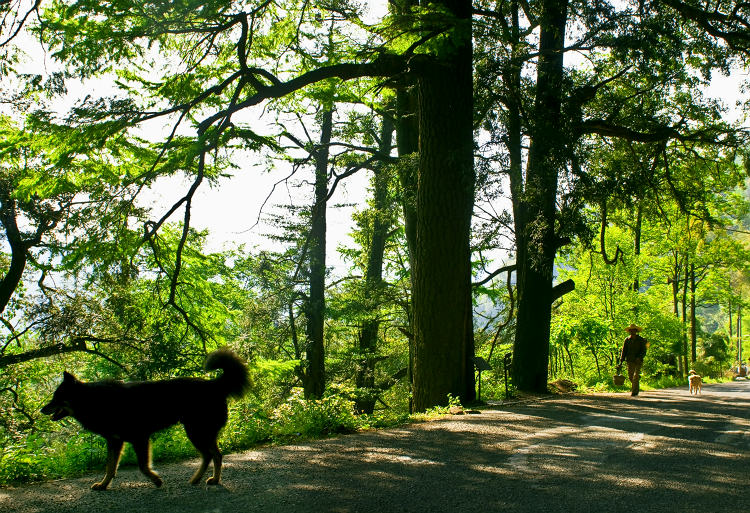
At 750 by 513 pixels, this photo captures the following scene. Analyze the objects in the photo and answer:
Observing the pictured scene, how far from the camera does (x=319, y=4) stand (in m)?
14.5

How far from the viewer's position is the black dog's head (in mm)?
5383

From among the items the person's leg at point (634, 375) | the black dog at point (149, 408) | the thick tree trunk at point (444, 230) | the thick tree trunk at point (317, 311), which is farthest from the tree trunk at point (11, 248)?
the person's leg at point (634, 375)

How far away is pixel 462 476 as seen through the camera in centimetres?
559

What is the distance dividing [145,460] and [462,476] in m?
2.94

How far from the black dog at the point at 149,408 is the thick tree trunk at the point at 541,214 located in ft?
32.6

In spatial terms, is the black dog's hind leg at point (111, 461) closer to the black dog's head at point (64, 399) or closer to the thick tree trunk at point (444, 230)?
the black dog's head at point (64, 399)

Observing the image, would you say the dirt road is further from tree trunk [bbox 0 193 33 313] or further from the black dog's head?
tree trunk [bbox 0 193 33 313]

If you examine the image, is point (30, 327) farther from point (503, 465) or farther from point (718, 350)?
point (718, 350)

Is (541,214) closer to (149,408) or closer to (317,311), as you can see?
(149,408)

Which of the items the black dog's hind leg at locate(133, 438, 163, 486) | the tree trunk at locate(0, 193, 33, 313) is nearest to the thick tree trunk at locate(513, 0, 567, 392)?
the black dog's hind leg at locate(133, 438, 163, 486)

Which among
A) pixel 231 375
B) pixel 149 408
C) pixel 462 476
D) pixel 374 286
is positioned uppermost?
pixel 374 286

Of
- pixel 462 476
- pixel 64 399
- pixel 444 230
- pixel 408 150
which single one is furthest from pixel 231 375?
pixel 408 150

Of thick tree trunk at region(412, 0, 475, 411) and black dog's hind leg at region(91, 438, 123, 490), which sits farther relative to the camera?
thick tree trunk at region(412, 0, 475, 411)

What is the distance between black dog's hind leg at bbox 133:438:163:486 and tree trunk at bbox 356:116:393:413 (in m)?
12.8
